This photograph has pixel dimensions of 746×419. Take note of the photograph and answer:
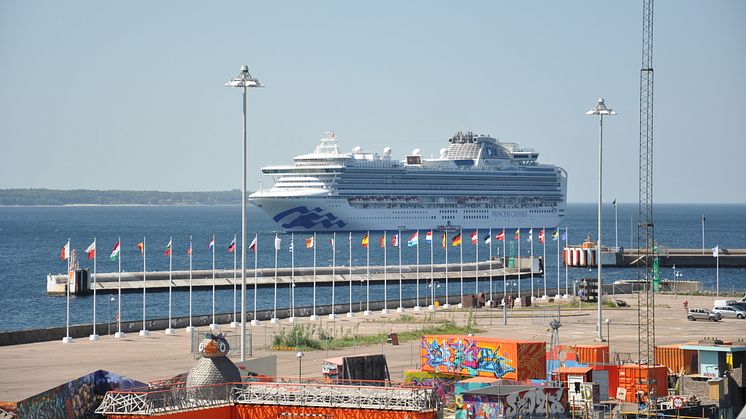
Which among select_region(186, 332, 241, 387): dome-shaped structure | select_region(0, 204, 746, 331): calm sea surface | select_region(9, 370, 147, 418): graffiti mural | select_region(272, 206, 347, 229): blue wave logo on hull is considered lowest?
select_region(0, 204, 746, 331): calm sea surface

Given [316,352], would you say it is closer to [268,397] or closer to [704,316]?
[704,316]

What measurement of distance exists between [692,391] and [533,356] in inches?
139

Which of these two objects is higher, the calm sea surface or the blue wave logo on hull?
the blue wave logo on hull

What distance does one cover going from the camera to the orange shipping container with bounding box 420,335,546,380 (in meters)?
28.6

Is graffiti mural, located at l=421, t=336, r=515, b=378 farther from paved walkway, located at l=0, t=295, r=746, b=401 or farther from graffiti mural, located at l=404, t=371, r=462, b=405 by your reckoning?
paved walkway, located at l=0, t=295, r=746, b=401

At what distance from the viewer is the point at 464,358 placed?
2942 cm

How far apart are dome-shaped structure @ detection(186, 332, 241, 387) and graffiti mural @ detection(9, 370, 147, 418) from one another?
1.66 m

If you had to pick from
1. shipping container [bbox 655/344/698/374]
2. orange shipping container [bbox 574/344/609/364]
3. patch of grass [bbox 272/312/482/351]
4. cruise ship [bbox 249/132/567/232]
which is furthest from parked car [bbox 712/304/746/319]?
cruise ship [bbox 249/132/567/232]

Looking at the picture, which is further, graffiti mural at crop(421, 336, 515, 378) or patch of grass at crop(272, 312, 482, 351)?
patch of grass at crop(272, 312, 482, 351)

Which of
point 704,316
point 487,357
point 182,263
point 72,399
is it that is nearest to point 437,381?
point 487,357

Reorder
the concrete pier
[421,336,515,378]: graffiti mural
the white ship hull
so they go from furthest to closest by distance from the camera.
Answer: the white ship hull < the concrete pier < [421,336,515,378]: graffiti mural

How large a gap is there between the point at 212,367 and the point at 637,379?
1074cm

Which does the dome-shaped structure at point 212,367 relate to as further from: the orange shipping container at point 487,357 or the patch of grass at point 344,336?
the patch of grass at point 344,336

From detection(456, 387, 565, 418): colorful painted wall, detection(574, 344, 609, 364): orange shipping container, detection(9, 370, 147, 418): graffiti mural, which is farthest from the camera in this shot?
detection(574, 344, 609, 364): orange shipping container
